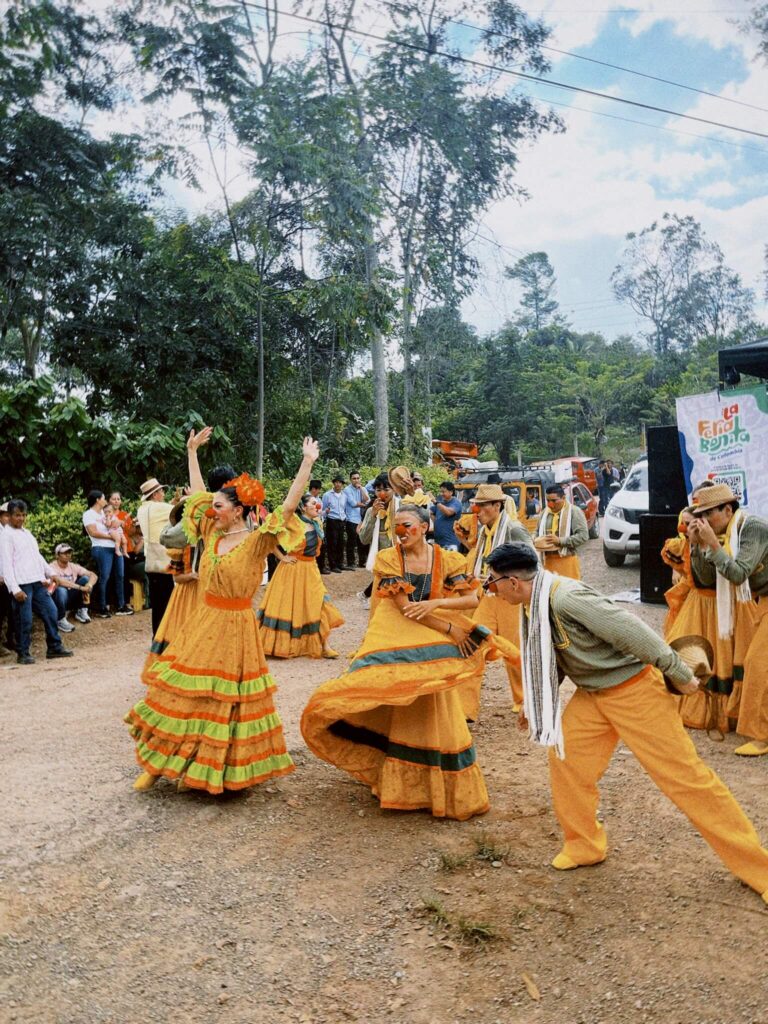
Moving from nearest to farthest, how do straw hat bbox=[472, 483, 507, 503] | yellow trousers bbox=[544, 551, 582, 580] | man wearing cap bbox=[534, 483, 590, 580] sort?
1. straw hat bbox=[472, 483, 507, 503]
2. man wearing cap bbox=[534, 483, 590, 580]
3. yellow trousers bbox=[544, 551, 582, 580]

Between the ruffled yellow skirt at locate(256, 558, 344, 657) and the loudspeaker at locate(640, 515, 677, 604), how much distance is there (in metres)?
4.70

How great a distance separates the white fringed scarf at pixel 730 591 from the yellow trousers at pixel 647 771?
2.03 meters

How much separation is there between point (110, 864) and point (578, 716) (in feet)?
8.24

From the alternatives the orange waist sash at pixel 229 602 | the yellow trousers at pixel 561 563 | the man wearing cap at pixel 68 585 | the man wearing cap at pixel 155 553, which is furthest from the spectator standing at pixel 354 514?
the orange waist sash at pixel 229 602

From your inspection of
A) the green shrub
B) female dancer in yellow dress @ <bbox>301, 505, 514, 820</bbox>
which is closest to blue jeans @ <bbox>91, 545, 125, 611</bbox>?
the green shrub

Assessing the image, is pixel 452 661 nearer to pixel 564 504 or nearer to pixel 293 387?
pixel 564 504

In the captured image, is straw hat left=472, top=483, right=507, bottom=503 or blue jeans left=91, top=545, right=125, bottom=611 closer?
straw hat left=472, top=483, right=507, bottom=503

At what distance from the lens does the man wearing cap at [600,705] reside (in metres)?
3.65

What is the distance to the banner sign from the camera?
9.38 metres

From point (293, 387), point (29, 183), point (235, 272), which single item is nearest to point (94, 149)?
point (29, 183)

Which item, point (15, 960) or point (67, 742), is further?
point (67, 742)

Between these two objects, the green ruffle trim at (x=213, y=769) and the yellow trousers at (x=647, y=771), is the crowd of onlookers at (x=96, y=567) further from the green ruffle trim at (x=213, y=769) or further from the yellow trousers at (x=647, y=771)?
the yellow trousers at (x=647, y=771)

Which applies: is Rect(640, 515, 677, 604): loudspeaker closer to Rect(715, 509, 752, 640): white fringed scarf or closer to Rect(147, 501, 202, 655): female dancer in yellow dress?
Rect(715, 509, 752, 640): white fringed scarf

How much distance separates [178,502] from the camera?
6.48m
